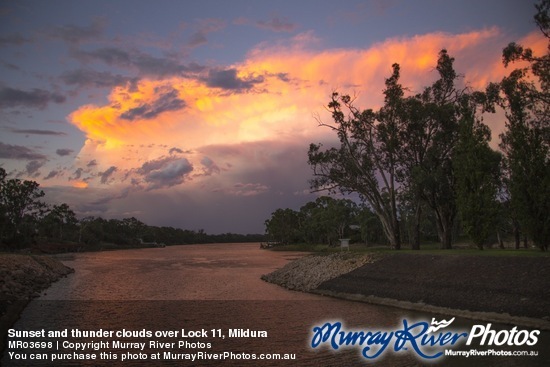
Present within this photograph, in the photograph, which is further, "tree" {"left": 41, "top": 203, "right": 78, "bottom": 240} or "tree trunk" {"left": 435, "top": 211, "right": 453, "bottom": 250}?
Result: "tree" {"left": 41, "top": 203, "right": 78, "bottom": 240}

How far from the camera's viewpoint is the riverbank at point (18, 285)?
926 inches

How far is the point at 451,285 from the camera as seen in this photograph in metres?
23.9

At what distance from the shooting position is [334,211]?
4493 inches

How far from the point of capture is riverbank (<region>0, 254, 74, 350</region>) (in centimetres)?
2353

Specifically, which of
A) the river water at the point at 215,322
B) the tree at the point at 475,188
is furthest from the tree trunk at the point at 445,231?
the river water at the point at 215,322

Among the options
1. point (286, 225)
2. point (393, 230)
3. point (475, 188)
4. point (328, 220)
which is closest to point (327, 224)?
point (328, 220)

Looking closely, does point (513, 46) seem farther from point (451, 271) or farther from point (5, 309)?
point (5, 309)

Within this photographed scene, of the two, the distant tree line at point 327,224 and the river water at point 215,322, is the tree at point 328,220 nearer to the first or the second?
the distant tree line at point 327,224

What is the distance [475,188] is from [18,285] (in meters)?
39.6

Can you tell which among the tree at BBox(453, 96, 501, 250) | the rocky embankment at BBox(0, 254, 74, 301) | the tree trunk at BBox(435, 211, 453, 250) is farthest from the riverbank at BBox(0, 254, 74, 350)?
the tree trunk at BBox(435, 211, 453, 250)

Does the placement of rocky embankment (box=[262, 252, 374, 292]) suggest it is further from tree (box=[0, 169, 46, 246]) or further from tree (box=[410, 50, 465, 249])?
tree (box=[0, 169, 46, 246])

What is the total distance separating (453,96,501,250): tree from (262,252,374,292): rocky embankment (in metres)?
8.70

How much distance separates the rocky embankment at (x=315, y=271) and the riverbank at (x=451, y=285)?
0.47 ft

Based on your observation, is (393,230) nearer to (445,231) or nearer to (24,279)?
(445,231)
